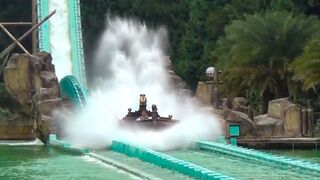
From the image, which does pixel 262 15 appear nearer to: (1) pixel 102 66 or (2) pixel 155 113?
(1) pixel 102 66

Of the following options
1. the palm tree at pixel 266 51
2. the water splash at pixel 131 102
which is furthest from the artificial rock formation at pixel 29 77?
the palm tree at pixel 266 51

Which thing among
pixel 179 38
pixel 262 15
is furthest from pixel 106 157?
pixel 179 38

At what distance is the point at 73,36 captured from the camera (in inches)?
1339

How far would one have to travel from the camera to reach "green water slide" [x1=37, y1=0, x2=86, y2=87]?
31.9m

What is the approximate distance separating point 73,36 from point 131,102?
7.85 m

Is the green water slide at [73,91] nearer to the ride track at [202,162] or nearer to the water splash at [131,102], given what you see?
the water splash at [131,102]

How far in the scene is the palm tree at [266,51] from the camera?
29672 millimetres

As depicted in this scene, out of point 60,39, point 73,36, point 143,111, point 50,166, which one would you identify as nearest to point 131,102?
point 143,111

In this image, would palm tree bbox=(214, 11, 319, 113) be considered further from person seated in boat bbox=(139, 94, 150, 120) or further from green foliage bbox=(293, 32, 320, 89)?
person seated in boat bbox=(139, 94, 150, 120)

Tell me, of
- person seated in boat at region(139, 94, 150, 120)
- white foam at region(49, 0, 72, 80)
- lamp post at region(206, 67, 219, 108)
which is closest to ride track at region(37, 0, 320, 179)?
person seated in boat at region(139, 94, 150, 120)

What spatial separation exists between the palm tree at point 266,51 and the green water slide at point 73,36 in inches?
213

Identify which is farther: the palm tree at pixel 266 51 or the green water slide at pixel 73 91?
the palm tree at pixel 266 51

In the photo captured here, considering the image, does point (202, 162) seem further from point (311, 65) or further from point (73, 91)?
point (73, 91)

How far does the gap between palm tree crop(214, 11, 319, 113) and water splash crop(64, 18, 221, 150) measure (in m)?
2.51
